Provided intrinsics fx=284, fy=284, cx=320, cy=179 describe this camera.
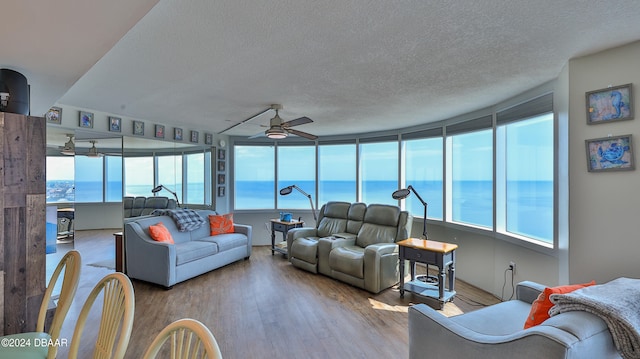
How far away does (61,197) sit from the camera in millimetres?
3359

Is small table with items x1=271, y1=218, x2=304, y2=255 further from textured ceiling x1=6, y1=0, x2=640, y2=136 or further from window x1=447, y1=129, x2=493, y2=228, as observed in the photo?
window x1=447, y1=129, x2=493, y2=228

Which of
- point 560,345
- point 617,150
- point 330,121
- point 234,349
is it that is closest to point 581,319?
point 560,345

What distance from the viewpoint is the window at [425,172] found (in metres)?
4.78

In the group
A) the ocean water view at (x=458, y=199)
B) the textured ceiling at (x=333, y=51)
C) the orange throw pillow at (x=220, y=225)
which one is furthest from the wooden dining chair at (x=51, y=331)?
the ocean water view at (x=458, y=199)

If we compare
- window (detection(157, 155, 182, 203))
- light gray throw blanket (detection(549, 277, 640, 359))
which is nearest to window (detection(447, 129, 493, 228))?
light gray throw blanket (detection(549, 277, 640, 359))

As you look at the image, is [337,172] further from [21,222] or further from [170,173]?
[21,222]

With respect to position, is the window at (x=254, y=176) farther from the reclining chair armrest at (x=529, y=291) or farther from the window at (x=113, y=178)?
the reclining chair armrest at (x=529, y=291)

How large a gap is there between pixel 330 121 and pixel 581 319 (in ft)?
12.7

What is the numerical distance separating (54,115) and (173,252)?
2.19m

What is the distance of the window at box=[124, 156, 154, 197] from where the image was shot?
4266mm

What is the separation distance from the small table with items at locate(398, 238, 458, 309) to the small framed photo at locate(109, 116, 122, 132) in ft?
14.2

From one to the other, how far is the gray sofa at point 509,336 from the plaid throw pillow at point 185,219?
3854 mm

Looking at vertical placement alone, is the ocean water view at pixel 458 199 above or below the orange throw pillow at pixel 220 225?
above

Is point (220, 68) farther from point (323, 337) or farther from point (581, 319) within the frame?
point (581, 319)
